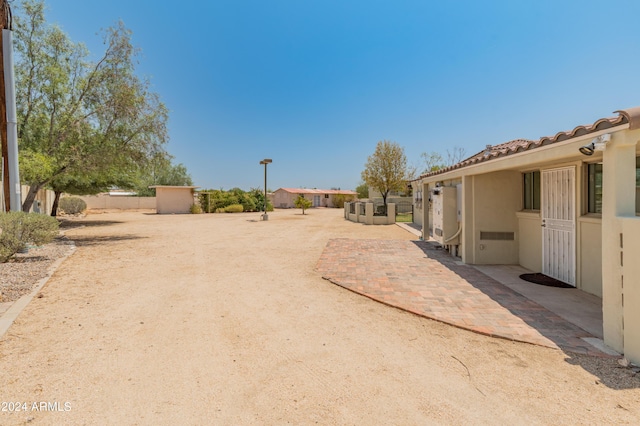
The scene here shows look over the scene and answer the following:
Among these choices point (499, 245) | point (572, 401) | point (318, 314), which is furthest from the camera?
point (499, 245)

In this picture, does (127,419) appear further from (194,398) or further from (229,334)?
(229,334)

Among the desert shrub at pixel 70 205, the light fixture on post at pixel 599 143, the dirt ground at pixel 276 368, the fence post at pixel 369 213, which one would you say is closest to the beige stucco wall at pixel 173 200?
the desert shrub at pixel 70 205

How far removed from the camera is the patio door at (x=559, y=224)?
19.2 feet

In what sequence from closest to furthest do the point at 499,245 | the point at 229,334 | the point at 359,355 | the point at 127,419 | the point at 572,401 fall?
1. the point at 127,419
2. the point at 572,401
3. the point at 359,355
4. the point at 229,334
5. the point at 499,245

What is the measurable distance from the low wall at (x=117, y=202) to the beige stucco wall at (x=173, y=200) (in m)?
9.17

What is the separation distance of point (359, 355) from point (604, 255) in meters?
3.00

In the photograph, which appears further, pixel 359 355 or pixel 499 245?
pixel 499 245

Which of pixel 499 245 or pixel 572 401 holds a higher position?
pixel 499 245

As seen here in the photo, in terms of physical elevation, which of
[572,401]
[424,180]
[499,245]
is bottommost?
[572,401]

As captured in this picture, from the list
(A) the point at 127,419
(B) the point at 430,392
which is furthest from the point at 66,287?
(B) the point at 430,392

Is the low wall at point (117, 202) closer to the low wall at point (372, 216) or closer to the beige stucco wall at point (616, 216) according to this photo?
the low wall at point (372, 216)

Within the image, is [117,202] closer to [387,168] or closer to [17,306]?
[387,168]

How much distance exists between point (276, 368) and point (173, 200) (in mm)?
33621

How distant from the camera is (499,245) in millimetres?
7980
